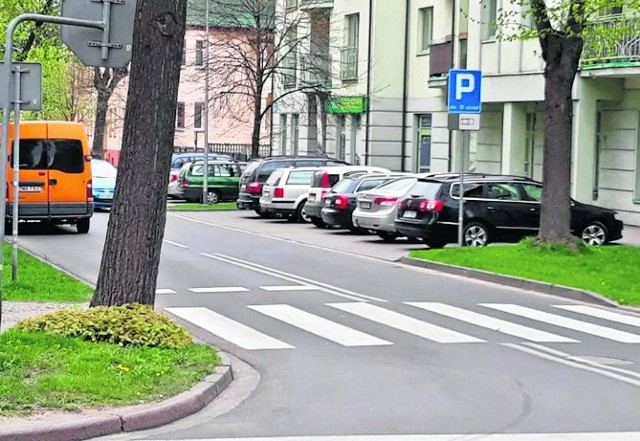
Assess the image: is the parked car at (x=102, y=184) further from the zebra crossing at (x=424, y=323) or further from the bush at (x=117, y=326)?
the bush at (x=117, y=326)

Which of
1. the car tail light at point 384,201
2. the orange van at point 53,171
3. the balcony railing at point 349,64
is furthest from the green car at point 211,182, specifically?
the car tail light at point 384,201

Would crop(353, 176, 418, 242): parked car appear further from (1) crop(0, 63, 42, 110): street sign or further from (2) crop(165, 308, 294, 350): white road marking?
(1) crop(0, 63, 42, 110): street sign

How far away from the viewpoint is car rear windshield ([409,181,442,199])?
2548 centimetres

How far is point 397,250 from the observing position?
2642cm

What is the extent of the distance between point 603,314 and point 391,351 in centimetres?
472

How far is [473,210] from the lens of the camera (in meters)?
25.6

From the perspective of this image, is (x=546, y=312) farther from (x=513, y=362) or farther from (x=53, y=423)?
(x=53, y=423)

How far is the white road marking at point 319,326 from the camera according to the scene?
13062 mm

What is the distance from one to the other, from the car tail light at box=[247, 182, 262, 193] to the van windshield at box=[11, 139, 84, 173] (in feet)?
34.0

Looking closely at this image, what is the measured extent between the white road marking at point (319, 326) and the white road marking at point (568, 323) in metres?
2.61

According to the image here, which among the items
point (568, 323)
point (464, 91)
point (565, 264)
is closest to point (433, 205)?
point (464, 91)

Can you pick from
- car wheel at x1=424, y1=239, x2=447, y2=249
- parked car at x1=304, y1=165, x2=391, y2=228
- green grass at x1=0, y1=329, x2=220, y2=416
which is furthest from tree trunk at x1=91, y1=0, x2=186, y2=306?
parked car at x1=304, y1=165, x2=391, y2=228

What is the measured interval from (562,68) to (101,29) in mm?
11963

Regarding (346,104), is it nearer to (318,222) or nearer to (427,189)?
(318,222)
